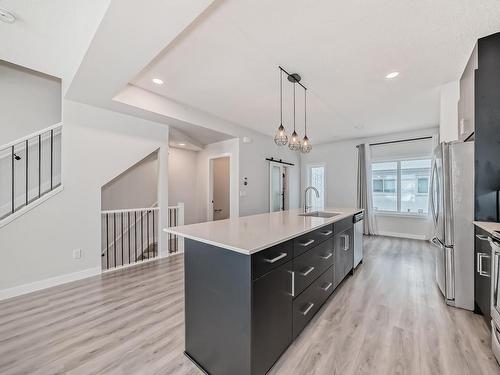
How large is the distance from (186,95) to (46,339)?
314cm

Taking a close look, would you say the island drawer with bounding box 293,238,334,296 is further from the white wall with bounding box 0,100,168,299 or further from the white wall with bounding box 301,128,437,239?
the white wall with bounding box 301,128,437,239

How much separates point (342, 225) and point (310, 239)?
1.01 metres

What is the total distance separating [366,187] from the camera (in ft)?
18.9

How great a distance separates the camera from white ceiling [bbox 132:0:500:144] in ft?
5.78

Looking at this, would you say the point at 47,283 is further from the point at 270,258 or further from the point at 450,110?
the point at 450,110

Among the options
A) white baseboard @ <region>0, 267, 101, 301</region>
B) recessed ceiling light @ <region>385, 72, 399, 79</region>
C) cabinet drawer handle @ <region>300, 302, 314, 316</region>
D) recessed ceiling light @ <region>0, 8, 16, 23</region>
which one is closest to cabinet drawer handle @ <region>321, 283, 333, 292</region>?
cabinet drawer handle @ <region>300, 302, 314, 316</region>

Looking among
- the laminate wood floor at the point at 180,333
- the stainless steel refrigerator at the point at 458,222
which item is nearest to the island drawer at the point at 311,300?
the laminate wood floor at the point at 180,333

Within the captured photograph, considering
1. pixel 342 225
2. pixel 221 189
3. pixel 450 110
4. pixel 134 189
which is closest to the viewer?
pixel 342 225

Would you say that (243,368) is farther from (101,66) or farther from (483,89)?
(483,89)

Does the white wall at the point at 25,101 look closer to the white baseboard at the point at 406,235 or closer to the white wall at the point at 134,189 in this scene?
the white wall at the point at 134,189

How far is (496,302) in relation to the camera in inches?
61.6

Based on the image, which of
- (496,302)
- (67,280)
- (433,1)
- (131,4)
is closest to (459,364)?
(496,302)

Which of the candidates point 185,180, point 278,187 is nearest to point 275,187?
point 278,187

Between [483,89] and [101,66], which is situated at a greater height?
[101,66]
